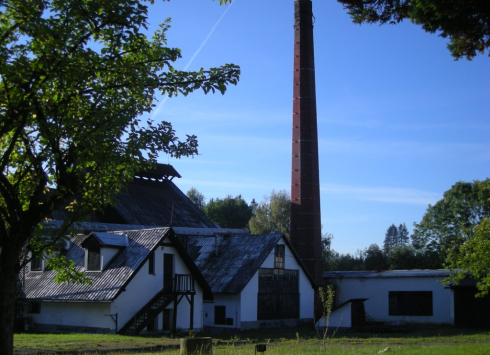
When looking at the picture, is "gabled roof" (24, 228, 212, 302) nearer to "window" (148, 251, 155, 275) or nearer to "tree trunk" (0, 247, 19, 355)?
"window" (148, 251, 155, 275)

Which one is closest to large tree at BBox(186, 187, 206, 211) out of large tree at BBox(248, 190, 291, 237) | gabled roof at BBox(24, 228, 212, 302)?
large tree at BBox(248, 190, 291, 237)

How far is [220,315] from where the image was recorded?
3525cm

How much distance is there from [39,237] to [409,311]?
3588cm

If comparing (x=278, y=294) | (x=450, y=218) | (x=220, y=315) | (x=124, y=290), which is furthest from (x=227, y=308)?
(x=450, y=218)

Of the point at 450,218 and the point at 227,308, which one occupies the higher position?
the point at 450,218

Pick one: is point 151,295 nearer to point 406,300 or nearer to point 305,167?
point 305,167

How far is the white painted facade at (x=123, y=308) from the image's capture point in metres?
28.9

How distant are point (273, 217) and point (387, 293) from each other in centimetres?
3393

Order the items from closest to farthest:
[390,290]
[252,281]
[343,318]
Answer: [252,281], [343,318], [390,290]

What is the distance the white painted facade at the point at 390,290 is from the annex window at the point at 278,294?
2887mm

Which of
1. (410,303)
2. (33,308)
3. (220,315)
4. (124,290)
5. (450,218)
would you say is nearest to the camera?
(124,290)

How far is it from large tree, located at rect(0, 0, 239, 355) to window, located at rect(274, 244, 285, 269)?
2806 centimetres

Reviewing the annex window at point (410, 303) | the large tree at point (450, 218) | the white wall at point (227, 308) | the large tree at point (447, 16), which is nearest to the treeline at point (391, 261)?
the large tree at point (450, 218)

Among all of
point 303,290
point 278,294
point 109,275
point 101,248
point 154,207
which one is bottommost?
point 278,294
